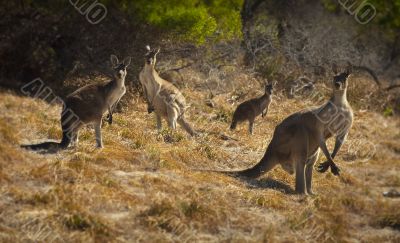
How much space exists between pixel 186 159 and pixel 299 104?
6.90 m

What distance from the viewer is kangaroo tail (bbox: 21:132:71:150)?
30.6 feet

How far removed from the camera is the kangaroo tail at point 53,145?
30.6ft

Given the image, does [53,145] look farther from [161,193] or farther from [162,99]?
[162,99]

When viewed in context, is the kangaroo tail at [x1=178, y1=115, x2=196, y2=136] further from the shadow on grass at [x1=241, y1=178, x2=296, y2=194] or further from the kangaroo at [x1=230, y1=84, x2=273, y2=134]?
the shadow on grass at [x1=241, y1=178, x2=296, y2=194]

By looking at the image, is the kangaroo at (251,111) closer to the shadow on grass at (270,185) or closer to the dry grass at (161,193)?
the dry grass at (161,193)

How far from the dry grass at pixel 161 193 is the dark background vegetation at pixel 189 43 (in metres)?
1.54

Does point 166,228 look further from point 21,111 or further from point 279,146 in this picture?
point 21,111

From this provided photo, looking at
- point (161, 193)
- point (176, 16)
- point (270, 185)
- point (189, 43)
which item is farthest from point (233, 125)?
point (161, 193)

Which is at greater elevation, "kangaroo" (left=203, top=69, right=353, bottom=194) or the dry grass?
"kangaroo" (left=203, top=69, right=353, bottom=194)

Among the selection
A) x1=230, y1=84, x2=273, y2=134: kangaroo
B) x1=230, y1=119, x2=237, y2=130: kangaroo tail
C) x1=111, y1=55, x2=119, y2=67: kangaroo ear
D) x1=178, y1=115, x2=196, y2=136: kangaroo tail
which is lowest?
x1=178, y1=115, x2=196, y2=136: kangaroo tail

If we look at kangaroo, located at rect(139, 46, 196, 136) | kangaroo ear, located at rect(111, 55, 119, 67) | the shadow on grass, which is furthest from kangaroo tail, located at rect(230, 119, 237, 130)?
the shadow on grass

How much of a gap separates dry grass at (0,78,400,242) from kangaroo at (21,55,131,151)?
0.84 ft

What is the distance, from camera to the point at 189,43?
15.6 meters

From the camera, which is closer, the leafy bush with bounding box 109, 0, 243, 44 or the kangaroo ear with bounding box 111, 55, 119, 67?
the kangaroo ear with bounding box 111, 55, 119, 67
